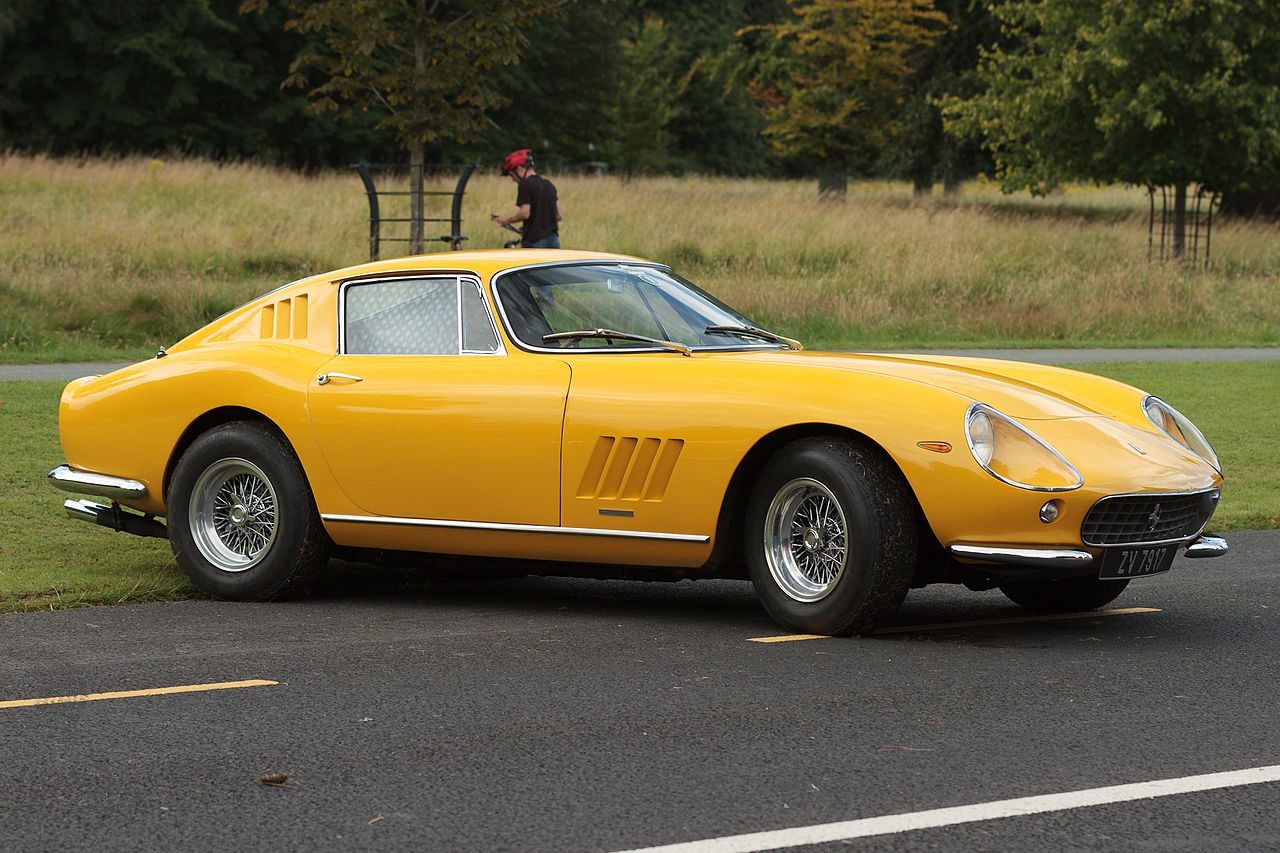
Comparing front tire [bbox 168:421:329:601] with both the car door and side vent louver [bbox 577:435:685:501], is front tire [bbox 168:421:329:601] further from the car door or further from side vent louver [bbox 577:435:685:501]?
side vent louver [bbox 577:435:685:501]

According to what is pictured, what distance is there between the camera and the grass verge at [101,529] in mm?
7305

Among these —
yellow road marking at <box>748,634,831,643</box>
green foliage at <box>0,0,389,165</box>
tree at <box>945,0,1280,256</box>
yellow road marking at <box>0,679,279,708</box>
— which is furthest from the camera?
green foliage at <box>0,0,389,165</box>

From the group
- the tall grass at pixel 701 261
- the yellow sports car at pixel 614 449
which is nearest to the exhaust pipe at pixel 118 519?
the yellow sports car at pixel 614 449

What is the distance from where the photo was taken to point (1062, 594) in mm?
6934

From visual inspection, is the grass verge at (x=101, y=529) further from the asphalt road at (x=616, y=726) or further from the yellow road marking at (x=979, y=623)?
the yellow road marking at (x=979, y=623)

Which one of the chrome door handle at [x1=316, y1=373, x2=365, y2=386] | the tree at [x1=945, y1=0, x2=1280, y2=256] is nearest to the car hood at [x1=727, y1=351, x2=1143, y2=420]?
the chrome door handle at [x1=316, y1=373, x2=365, y2=386]

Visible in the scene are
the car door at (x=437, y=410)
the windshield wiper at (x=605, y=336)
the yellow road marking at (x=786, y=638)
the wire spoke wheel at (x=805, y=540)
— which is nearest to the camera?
the wire spoke wheel at (x=805, y=540)

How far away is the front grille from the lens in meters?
5.77

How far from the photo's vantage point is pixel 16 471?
396 inches

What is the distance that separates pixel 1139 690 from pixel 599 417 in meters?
2.32

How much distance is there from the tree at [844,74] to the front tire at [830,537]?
42.7 m

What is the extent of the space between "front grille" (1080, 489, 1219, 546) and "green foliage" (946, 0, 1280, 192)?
78.4ft

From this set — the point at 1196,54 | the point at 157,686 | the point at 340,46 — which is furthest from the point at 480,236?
the point at 157,686

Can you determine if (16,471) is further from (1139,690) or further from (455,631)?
(1139,690)
